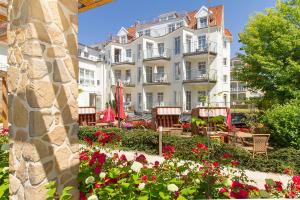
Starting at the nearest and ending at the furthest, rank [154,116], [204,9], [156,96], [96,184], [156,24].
A: [96,184] < [154,116] < [204,9] < [156,96] < [156,24]

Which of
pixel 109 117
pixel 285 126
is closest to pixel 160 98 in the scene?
pixel 109 117

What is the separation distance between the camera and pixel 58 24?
331 centimetres

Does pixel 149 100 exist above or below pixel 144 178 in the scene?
above

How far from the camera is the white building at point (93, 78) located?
3862 centimetres

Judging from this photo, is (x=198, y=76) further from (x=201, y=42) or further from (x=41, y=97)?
(x=41, y=97)

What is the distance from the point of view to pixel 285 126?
930cm

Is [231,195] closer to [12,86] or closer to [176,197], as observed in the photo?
[176,197]

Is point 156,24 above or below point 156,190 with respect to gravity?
above

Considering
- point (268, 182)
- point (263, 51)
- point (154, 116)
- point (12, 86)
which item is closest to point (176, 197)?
point (268, 182)

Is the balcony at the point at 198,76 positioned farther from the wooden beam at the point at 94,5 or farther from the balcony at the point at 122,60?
the wooden beam at the point at 94,5

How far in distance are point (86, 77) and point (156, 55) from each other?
34.0 ft

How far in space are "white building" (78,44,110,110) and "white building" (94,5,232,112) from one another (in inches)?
53.9

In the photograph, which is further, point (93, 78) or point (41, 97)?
point (93, 78)

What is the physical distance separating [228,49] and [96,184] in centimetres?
3474
